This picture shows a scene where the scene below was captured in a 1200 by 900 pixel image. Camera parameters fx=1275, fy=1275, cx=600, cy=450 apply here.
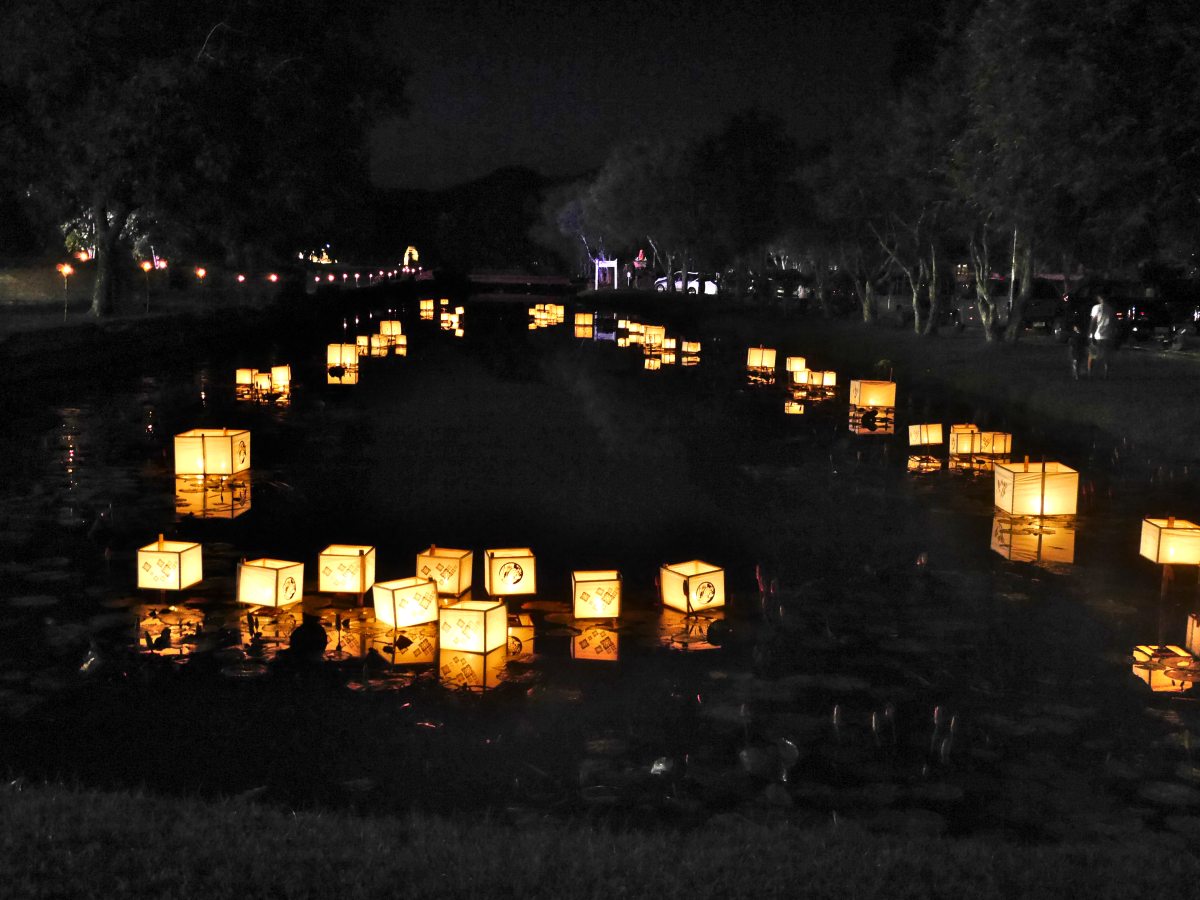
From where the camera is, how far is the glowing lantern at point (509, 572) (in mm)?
9320

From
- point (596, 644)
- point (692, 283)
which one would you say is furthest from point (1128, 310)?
point (692, 283)

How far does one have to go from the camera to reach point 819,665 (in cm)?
812

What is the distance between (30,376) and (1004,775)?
24.7 metres

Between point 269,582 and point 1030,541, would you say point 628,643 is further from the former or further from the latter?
point 1030,541

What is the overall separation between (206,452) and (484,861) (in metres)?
11.0

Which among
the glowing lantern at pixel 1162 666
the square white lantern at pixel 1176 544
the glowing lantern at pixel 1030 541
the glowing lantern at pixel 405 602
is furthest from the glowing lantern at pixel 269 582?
the square white lantern at pixel 1176 544

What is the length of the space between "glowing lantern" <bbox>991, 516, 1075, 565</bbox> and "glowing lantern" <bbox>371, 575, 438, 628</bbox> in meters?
5.30

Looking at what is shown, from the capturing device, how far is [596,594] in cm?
894

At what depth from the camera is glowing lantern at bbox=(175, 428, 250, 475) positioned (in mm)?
14680

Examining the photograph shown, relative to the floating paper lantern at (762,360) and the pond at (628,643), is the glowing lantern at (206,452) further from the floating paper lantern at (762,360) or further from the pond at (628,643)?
the floating paper lantern at (762,360)

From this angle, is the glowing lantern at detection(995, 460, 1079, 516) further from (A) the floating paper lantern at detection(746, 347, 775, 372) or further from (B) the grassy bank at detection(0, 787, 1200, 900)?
(A) the floating paper lantern at detection(746, 347, 775, 372)

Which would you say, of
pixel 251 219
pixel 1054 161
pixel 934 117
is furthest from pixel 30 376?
pixel 934 117

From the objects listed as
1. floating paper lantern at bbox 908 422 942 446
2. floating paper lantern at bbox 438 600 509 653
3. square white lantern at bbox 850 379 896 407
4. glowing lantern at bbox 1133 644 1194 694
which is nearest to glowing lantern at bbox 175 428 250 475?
floating paper lantern at bbox 438 600 509 653

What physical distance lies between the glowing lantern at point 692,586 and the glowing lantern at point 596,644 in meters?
0.68
